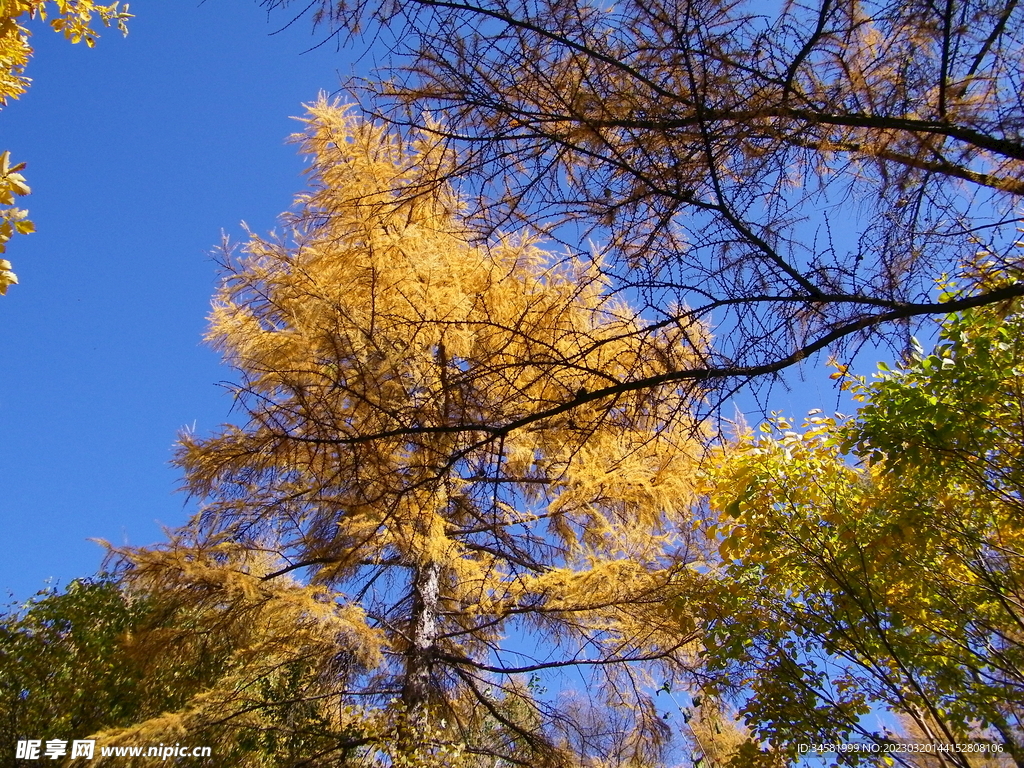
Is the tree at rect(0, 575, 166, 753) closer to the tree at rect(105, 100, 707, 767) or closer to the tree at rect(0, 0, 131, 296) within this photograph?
the tree at rect(105, 100, 707, 767)

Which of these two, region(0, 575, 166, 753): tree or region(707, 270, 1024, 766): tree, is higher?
region(0, 575, 166, 753): tree

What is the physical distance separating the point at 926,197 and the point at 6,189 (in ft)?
9.35

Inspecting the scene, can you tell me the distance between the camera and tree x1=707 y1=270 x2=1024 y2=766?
298cm

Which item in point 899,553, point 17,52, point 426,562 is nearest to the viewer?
point 17,52

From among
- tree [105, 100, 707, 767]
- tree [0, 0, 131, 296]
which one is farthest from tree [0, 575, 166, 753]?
tree [0, 0, 131, 296]

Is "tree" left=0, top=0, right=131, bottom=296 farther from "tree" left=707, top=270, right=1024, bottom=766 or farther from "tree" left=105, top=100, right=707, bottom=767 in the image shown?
"tree" left=707, top=270, right=1024, bottom=766

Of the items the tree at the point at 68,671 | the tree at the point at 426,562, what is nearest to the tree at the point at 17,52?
the tree at the point at 426,562

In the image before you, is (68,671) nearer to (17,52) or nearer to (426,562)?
(426,562)

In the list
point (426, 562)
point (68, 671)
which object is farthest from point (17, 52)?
point (68, 671)

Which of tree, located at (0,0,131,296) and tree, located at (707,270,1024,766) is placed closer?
tree, located at (0,0,131,296)

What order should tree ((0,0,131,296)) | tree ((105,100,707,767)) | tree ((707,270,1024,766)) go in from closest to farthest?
1. tree ((0,0,131,296))
2. tree ((707,270,1024,766))
3. tree ((105,100,707,767))

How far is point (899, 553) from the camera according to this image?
11.5 ft

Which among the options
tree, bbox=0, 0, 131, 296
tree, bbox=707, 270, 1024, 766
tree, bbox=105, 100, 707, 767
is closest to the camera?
tree, bbox=0, 0, 131, 296

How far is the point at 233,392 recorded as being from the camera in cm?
264
